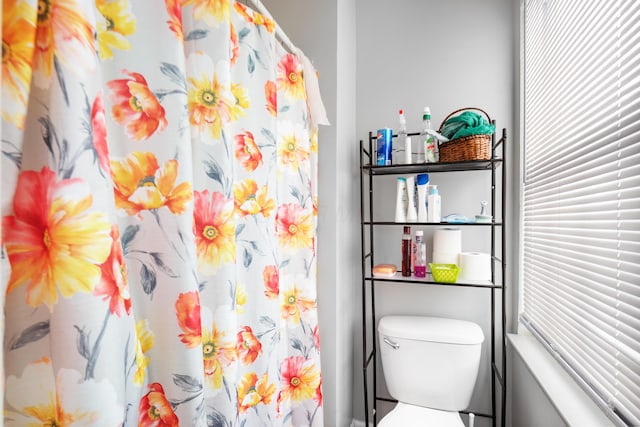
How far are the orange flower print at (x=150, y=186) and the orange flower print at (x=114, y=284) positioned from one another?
0.12m

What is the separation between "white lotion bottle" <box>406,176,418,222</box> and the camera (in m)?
1.54

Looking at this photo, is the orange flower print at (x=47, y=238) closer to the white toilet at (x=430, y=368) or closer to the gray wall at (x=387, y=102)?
the gray wall at (x=387, y=102)

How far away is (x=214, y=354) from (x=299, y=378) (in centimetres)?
60

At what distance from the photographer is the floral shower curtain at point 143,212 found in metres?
0.45

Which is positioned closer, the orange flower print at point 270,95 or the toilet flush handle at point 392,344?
the orange flower print at point 270,95

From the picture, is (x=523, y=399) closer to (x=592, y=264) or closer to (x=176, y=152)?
(x=592, y=264)

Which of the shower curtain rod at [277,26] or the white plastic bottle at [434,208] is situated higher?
the shower curtain rod at [277,26]

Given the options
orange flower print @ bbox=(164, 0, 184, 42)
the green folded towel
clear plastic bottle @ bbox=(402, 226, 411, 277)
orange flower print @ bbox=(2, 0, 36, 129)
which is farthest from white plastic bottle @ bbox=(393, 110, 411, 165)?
orange flower print @ bbox=(2, 0, 36, 129)

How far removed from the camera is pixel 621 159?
81 centimetres

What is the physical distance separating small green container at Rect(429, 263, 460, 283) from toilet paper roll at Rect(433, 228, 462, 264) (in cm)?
7

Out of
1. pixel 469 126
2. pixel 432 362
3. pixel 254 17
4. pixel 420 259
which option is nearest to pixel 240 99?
pixel 254 17

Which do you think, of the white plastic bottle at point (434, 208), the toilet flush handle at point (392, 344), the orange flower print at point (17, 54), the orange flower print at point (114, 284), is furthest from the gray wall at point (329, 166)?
the orange flower print at point (17, 54)

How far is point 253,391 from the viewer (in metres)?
0.96

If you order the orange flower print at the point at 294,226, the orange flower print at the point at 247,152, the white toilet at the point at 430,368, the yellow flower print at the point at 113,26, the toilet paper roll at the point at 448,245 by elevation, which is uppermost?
the yellow flower print at the point at 113,26
